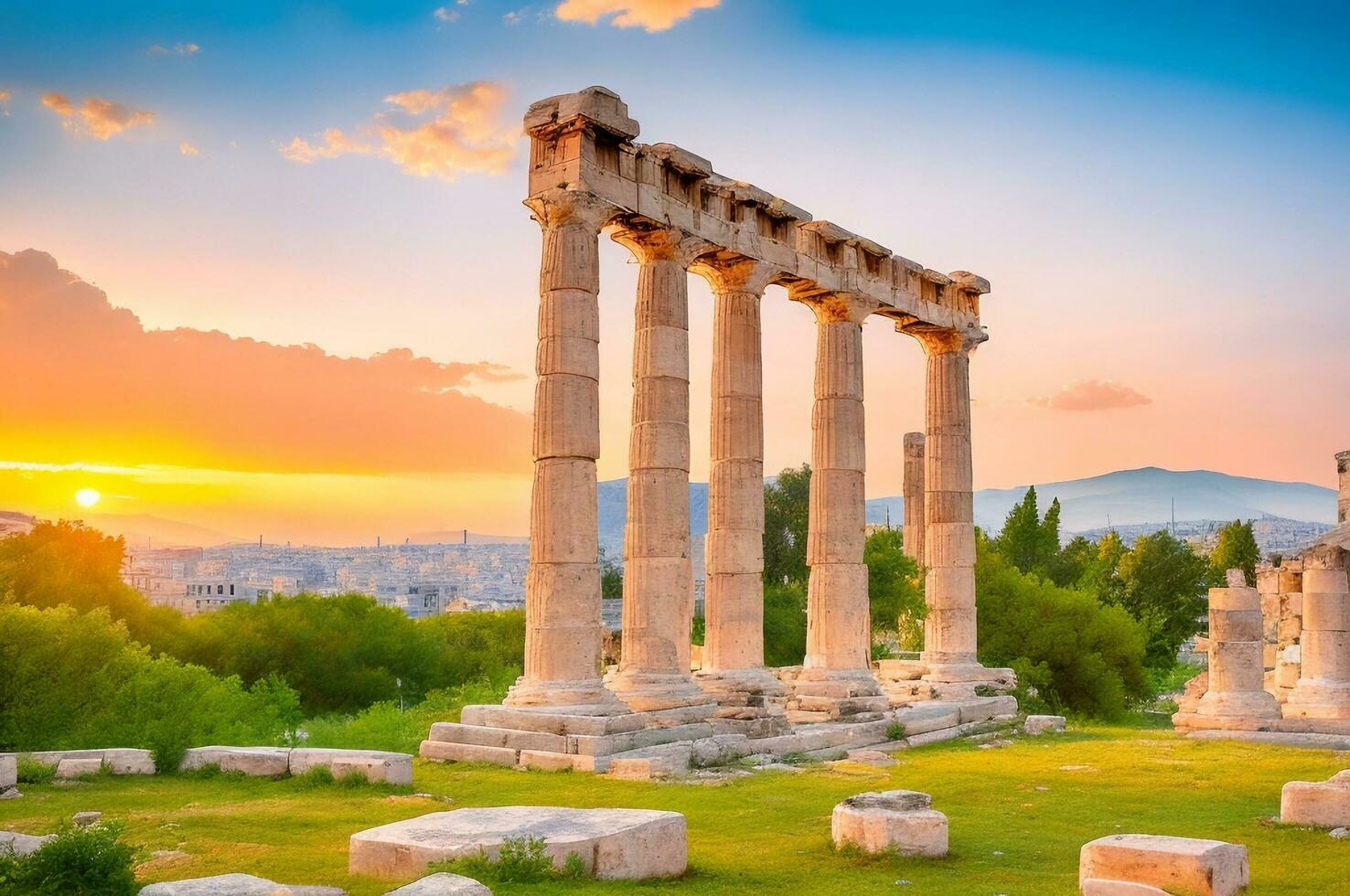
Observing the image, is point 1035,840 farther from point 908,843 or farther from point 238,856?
point 238,856

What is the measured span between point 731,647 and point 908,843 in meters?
11.5

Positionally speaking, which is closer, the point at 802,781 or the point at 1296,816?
the point at 1296,816

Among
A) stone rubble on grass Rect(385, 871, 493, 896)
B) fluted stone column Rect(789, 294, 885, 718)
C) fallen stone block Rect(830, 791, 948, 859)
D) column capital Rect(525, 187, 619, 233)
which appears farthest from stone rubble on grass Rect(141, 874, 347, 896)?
fluted stone column Rect(789, 294, 885, 718)

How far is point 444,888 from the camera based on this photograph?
27.0ft

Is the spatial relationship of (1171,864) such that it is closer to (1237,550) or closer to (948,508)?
(948,508)

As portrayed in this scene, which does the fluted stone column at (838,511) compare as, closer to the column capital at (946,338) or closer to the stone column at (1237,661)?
the column capital at (946,338)

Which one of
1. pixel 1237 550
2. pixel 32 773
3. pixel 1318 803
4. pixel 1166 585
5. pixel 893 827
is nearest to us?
pixel 893 827

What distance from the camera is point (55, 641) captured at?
78.2ft

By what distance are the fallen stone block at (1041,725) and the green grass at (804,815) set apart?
14.2 ft

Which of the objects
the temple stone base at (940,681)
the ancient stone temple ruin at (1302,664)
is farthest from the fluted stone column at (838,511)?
the ancient stone temple ruin at (1302,664)

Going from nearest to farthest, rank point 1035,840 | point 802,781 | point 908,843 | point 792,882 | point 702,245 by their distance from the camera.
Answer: point 792,882, point 908,843, point 1035,840, point 802,781, point 702,245

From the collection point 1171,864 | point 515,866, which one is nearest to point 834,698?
point 1171,864

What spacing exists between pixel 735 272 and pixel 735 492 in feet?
13.6

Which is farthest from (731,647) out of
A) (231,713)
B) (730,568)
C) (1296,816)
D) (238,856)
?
(238,856)
